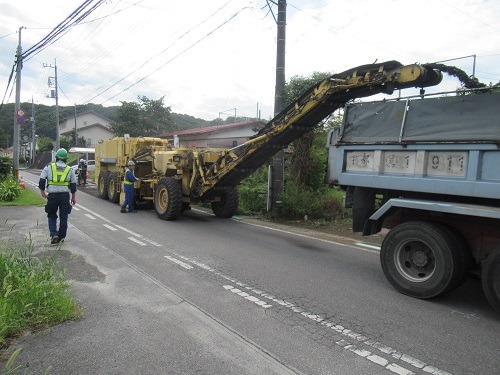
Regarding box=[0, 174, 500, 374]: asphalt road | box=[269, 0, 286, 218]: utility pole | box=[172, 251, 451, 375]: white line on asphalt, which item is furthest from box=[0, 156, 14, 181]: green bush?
box=[172, 251, 451, 375]: white line on asphalt

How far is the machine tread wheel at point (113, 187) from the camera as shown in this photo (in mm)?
14352

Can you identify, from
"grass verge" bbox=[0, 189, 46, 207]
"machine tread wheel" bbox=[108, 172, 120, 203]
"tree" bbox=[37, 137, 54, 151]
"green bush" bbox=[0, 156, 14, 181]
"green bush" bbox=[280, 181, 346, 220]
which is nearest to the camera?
"green bush" bbox=[280, 181, 346, 220]

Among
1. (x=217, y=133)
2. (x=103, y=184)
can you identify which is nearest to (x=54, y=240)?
(x=103, y=184)

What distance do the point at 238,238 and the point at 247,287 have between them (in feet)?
10.8

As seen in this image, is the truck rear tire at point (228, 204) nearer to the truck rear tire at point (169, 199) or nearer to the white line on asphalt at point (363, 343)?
the truck rear tire at point (169, 199)

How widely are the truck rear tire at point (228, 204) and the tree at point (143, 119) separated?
86.2ft

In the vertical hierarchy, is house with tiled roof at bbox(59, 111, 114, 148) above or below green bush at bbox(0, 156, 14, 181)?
above

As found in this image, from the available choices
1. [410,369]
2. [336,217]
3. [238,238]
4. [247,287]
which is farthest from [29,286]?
[336,217]

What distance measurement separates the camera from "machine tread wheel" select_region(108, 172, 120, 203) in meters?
14.4

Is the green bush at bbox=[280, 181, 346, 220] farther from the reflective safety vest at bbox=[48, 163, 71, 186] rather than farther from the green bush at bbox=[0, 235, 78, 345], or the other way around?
the green bush at bbox=[0, 235, 78, 345]

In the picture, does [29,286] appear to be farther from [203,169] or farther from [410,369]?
[203,169]

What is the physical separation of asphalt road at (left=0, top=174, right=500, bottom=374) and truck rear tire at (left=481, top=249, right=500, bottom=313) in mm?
248

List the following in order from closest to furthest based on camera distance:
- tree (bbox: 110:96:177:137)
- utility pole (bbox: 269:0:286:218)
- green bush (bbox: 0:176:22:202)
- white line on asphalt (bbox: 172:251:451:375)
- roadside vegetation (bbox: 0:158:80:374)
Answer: white line on asphalt (bbox: 172:251:451:375), roadside vegetation (bbox: 0:158:80:374), utility pole (bbox: 269:0:286:218), green bush (bbox: 0:176:22:202), tree (bbox: 110:96:177:137)

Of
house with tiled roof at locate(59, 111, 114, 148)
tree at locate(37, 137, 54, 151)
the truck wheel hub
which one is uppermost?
house with tiled roof at locate(59, 111, 114, 148)
